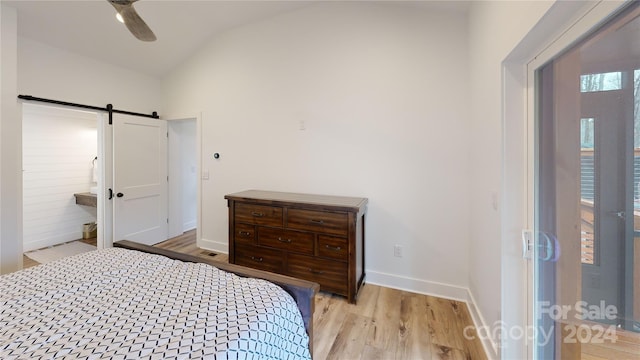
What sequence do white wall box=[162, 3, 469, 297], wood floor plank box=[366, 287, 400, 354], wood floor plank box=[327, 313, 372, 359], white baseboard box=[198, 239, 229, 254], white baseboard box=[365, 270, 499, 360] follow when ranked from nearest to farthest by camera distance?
wood floor plank box=[327, 313, 372, 359], wood floor plank box=[366, 287, 400, 354], white baseboard box=[365, 270, 499, 360], white wall box=[162, 3, 469, 297], white baseboard box=[198, 239, 229, 254]

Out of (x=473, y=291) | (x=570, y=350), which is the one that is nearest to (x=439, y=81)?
Result: (x=473, y=291)

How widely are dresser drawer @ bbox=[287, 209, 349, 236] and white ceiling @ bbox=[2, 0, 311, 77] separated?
2379 millimetres

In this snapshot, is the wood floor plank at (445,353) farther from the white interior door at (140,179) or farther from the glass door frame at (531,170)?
the white interior door at (140,179)

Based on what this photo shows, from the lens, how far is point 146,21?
9.72 ft

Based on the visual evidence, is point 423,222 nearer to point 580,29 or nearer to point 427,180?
point 427,180

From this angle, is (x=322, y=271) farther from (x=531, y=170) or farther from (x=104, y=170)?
(x=104, y=170)

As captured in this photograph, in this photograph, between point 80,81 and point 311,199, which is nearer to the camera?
point 311,199

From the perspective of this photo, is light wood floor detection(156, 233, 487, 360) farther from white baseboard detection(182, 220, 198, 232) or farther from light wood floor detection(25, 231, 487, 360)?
white baseboard detection(182, 220, 198, 232)

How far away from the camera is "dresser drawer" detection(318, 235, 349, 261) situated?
7.88 feet

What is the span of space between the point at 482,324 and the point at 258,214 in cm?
216

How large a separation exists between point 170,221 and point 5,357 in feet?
12.3

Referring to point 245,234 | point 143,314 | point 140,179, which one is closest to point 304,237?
point 245,234

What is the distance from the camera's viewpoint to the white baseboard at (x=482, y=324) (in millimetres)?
1671

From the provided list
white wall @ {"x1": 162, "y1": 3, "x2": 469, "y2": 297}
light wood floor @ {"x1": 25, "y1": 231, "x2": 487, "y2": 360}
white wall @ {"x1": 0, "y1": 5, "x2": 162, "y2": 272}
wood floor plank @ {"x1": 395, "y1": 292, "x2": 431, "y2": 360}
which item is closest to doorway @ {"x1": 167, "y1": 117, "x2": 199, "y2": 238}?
white wall @ {"x1": 0, "y1": 5, "x2": 162, "y2": 272}
